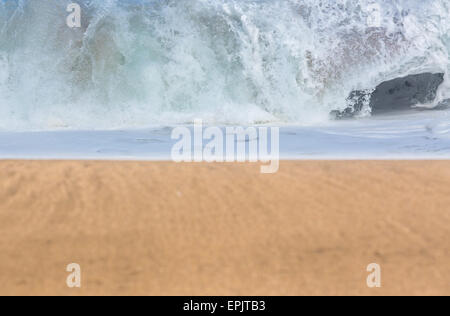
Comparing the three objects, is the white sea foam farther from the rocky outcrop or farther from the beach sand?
the beach sand

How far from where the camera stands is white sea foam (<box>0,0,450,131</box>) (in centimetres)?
535

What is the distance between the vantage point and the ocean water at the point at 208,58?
5227 mm

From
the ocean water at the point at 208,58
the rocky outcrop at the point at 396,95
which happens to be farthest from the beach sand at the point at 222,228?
the rocky outcrop at the point at 396,95

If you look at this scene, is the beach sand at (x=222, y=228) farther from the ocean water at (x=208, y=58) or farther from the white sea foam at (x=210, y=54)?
the white sea foam at (x=210, y=54)

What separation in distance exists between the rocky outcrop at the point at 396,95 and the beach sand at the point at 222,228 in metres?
2.32

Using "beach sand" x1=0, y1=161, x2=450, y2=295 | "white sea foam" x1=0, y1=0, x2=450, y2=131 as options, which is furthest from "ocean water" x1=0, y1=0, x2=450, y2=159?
"beach sand" x1=0, y1=161, x2=450, y2=295

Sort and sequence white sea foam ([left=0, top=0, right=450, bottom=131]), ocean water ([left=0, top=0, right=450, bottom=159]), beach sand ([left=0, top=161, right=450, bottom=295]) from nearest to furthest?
1. beach sand ([left=0, top=161, right=450, bottom=295])
2. ocean water ([left=0, top=0, right=450, bottom=159])
3. white sea foam ([left=0, top=0, right=450, bottom=131])

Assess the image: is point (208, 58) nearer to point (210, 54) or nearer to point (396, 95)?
point (210, 54)

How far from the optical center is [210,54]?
563cm

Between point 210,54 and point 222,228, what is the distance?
11.3 feet

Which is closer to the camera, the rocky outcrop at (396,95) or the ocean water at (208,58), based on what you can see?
the ocean water at (208,58)

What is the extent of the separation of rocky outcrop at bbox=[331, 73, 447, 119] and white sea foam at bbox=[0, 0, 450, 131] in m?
0.07

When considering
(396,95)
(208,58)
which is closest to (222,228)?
(208,58)

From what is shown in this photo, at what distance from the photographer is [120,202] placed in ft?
8.47
